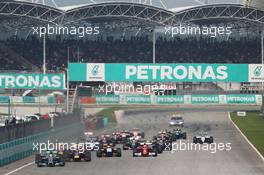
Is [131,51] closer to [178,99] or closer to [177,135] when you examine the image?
[178,99]

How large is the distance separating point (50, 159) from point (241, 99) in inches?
2071

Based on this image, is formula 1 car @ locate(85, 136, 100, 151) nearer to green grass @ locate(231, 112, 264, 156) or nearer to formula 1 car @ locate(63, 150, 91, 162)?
formula 1 car @ locate(63, 150, 91, 162)

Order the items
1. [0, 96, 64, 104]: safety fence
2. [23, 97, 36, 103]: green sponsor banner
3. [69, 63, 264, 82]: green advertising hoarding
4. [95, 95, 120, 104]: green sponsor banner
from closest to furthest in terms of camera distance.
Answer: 1. [69, 63, 264, 82]: green advertising hoarding
2. [95, 95, 120, 104]: green sponsor banner
3. [0, 96, 64, 104]: safety fence
4. [23, 97, 36, 103]: green sponsor banner

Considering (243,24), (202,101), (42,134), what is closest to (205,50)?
(243,24)

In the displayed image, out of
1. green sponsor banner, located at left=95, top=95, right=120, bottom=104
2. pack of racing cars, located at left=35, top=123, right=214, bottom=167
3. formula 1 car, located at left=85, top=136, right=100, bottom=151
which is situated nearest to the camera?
pack of racing cars, located at left=35, top=123, right=214, bottom=167

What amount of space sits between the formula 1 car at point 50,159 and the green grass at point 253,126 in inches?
516

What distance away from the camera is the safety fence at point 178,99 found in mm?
84812

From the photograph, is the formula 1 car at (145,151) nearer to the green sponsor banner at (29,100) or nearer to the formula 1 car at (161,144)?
the formula 1 car at (161,144)

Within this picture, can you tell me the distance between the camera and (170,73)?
60.8m

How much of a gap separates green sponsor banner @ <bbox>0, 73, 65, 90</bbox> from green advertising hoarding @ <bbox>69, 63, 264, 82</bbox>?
1132mm

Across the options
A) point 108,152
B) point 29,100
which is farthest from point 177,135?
point 29,100

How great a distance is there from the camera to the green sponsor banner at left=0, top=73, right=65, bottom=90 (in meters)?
58.5

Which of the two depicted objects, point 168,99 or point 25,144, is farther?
point 168,99

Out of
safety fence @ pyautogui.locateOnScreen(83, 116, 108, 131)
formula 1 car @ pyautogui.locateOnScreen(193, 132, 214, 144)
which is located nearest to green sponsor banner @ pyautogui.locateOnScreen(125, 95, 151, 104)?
safety fence @ pyautogui.locateOnScreen(83, 116, 108, 131)
